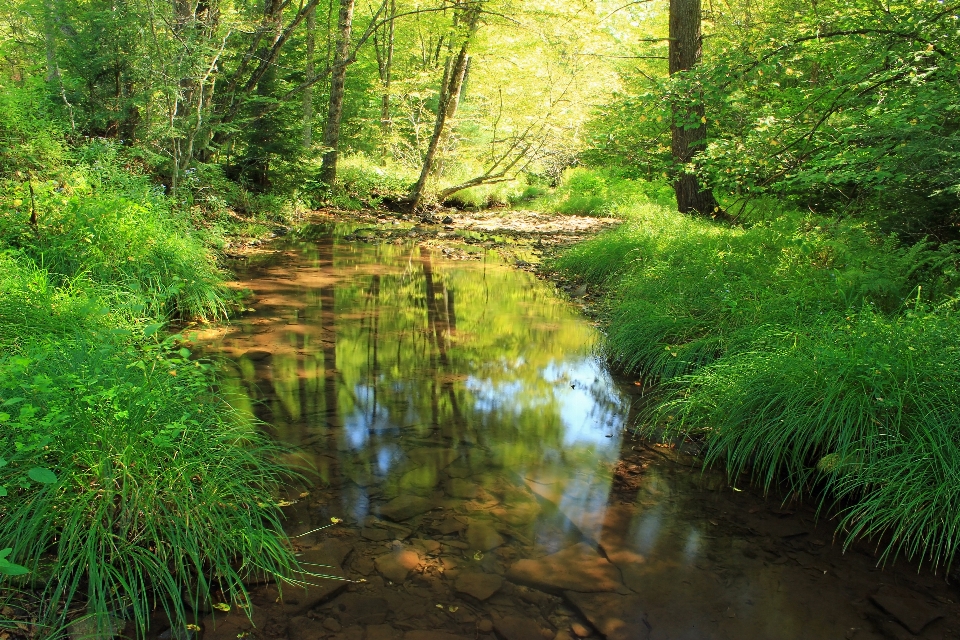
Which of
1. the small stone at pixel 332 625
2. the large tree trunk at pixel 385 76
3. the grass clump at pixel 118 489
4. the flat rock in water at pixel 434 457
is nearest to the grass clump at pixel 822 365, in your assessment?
the flat rock in water at pixel 434 457

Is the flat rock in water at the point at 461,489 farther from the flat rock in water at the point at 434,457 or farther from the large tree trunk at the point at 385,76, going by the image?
the large tree trunk at the point at 385,76

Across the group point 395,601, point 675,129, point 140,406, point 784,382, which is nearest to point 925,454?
point 784,382

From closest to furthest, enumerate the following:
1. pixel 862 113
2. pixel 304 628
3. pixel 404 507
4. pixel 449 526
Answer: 1. pixel 304 628
2. pixel 449 526
3. pixel 404 507
4. pixel 862 113

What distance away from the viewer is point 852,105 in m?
7.24

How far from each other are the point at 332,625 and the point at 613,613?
4.39 feet

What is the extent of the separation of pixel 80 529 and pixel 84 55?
34.5 feet

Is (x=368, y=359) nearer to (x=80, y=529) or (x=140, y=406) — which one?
(x=140, y=406)

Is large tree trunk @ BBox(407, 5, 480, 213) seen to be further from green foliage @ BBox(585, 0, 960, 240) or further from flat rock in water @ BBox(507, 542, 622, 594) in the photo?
flat rock in water @ BBox(507, 542, 622, 594)

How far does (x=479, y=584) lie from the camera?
3.19m

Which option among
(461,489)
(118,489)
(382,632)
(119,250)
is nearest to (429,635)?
(382,632)

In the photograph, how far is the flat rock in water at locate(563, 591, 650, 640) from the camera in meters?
2.95

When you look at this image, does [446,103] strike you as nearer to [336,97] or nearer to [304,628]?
[336,97]

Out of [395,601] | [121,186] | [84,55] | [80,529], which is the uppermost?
[84,55]

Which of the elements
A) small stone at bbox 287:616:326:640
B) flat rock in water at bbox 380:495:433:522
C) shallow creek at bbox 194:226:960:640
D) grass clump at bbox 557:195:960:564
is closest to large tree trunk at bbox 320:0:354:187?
shallow creek at bbox 194:226:960:640
